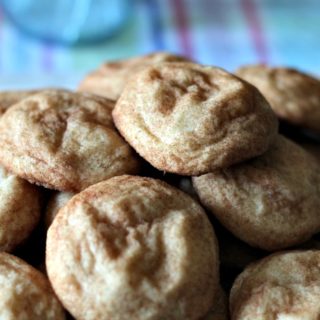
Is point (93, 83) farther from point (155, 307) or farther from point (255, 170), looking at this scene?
point (155, 307)

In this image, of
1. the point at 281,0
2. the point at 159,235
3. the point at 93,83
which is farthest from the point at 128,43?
the point at 159,235

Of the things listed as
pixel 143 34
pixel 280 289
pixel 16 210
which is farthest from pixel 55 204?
pixel 143 34


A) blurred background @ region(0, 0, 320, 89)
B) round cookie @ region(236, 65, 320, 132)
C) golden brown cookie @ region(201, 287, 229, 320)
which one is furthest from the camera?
blurred background @ region(0, 0, 320, 89)

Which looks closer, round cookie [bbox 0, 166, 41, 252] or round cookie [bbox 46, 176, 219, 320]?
round cookie [bbox 46, 176, 219, 320]

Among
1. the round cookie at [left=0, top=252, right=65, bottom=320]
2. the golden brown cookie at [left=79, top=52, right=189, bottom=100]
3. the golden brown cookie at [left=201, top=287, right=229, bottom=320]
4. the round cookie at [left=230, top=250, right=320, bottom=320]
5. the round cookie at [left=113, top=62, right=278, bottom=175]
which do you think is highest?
the round cookie at [left=113, top=62, right=278, bottom=175]

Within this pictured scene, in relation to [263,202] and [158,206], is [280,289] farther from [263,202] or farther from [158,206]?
[158,206]

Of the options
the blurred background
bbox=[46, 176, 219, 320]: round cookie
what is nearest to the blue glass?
the blurred background

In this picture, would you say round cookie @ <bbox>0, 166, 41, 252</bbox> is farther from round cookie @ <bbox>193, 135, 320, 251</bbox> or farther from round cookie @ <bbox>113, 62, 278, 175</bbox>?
round cookie @ <bbox>193, 135, 320, 251</bbox>

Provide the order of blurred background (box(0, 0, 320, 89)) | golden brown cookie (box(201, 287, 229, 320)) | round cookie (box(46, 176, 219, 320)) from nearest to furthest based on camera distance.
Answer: round cookie (box(46, 176, 219, 320)) → golden brown cookie (box(201, 287, 229, 320)) → blurred background (box(0, 0, 320, 89))
